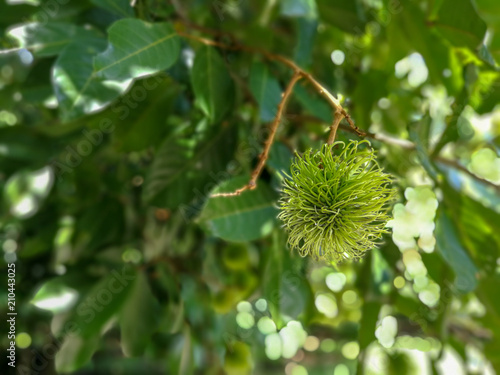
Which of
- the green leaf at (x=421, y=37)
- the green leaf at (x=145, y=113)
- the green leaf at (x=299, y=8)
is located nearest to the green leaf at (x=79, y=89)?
the green leaf at (x=145, y=113)

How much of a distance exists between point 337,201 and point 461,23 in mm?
447

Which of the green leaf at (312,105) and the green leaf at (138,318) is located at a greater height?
the green leaf at (312,105)

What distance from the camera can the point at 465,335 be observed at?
126 centimetres

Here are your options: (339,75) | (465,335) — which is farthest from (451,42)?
(465,335)

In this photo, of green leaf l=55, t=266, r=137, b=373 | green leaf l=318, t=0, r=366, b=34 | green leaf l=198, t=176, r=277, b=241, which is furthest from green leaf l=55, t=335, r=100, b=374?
green leaf l=318, t=0, r=366, b=34

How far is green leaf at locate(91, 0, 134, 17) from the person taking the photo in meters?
0.80

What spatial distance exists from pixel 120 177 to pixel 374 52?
0.71 meters

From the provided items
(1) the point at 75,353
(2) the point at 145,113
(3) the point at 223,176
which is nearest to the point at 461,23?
(3) the point at 223,176

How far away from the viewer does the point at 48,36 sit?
0.80m

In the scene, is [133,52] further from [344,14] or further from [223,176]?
[344,14]

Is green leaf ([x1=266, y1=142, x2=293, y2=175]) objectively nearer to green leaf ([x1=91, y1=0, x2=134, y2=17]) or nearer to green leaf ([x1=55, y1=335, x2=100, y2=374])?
green leaf ([x1=91, y1=0, x2=134, y2=17])

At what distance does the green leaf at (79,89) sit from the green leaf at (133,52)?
3cm

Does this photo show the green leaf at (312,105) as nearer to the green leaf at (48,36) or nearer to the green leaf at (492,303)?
the green leaf at (48,36)

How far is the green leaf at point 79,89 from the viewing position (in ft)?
2.28
